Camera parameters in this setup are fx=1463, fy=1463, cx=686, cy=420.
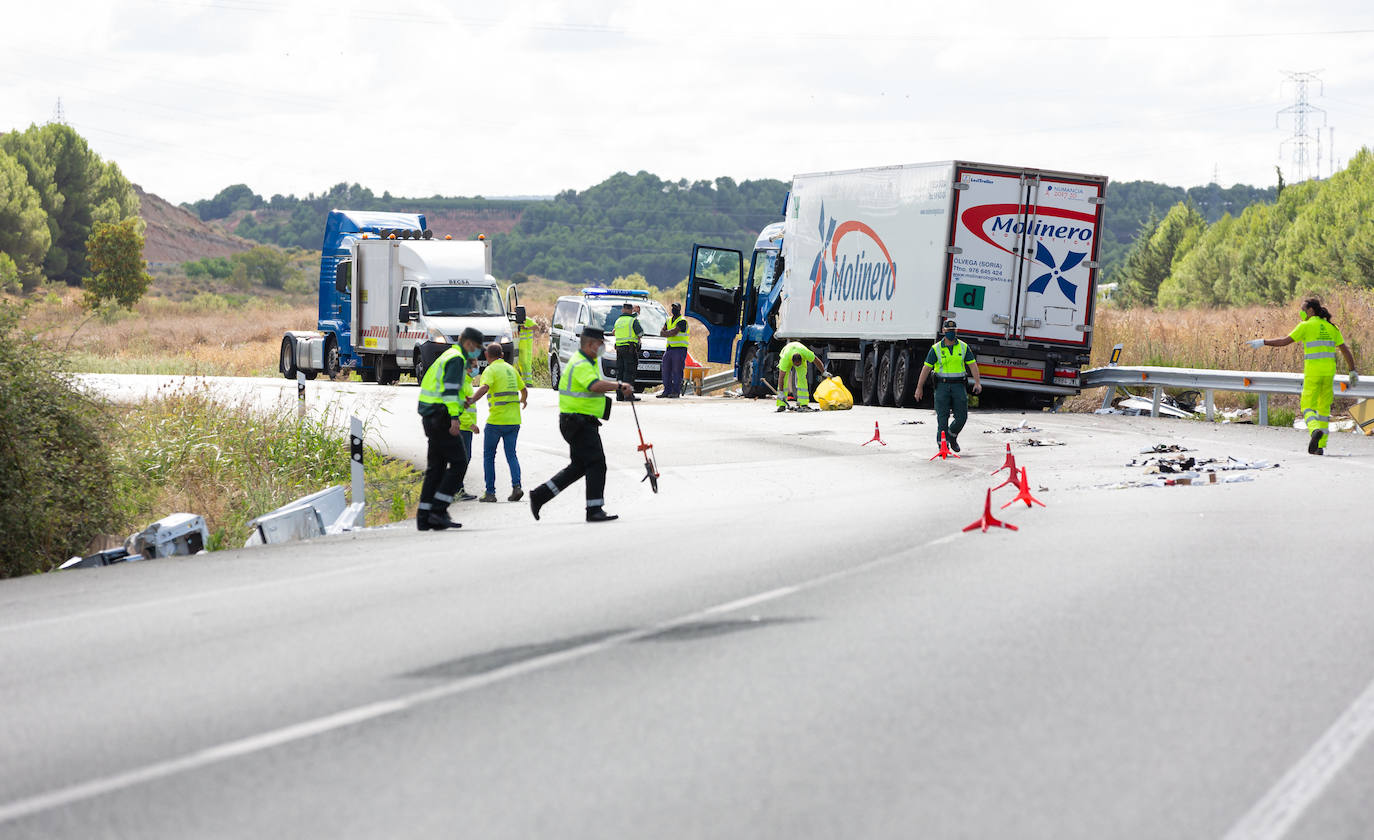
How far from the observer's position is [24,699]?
20.7ft

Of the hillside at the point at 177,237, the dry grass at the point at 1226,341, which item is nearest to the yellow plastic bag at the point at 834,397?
the dry grass at the point at 1226,341

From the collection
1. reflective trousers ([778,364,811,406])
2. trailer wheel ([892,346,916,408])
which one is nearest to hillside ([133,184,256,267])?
reflective trousers ([778,364,811,406])

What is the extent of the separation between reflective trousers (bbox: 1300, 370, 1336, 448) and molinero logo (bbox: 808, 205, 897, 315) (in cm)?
1003

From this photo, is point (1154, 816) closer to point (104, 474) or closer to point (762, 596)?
point (762, 596)

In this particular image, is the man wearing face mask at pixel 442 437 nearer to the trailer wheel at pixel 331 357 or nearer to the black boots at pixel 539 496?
the black boots at pixel 539 496

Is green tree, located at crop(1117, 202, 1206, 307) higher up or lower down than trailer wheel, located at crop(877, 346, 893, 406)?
higher up

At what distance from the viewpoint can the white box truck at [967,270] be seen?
24188 mm

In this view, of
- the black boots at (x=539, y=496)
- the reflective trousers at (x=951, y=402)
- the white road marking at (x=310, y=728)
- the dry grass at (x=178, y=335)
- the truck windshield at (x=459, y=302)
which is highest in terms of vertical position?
the truck windshield at (x=459, y=302)

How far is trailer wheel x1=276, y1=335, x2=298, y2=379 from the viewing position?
3859 centimetres

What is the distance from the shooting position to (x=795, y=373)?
86.9 feet

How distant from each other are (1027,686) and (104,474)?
368 inches

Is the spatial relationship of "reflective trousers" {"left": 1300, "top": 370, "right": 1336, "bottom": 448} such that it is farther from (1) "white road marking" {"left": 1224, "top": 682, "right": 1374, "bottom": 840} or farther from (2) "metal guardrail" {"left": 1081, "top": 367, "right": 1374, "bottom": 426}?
(1) "white road marking" {"left": 1224, "top": 682, "right": 1374, "bottom": 840}

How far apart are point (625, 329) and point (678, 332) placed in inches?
44.7

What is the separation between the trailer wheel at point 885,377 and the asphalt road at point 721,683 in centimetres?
1457
